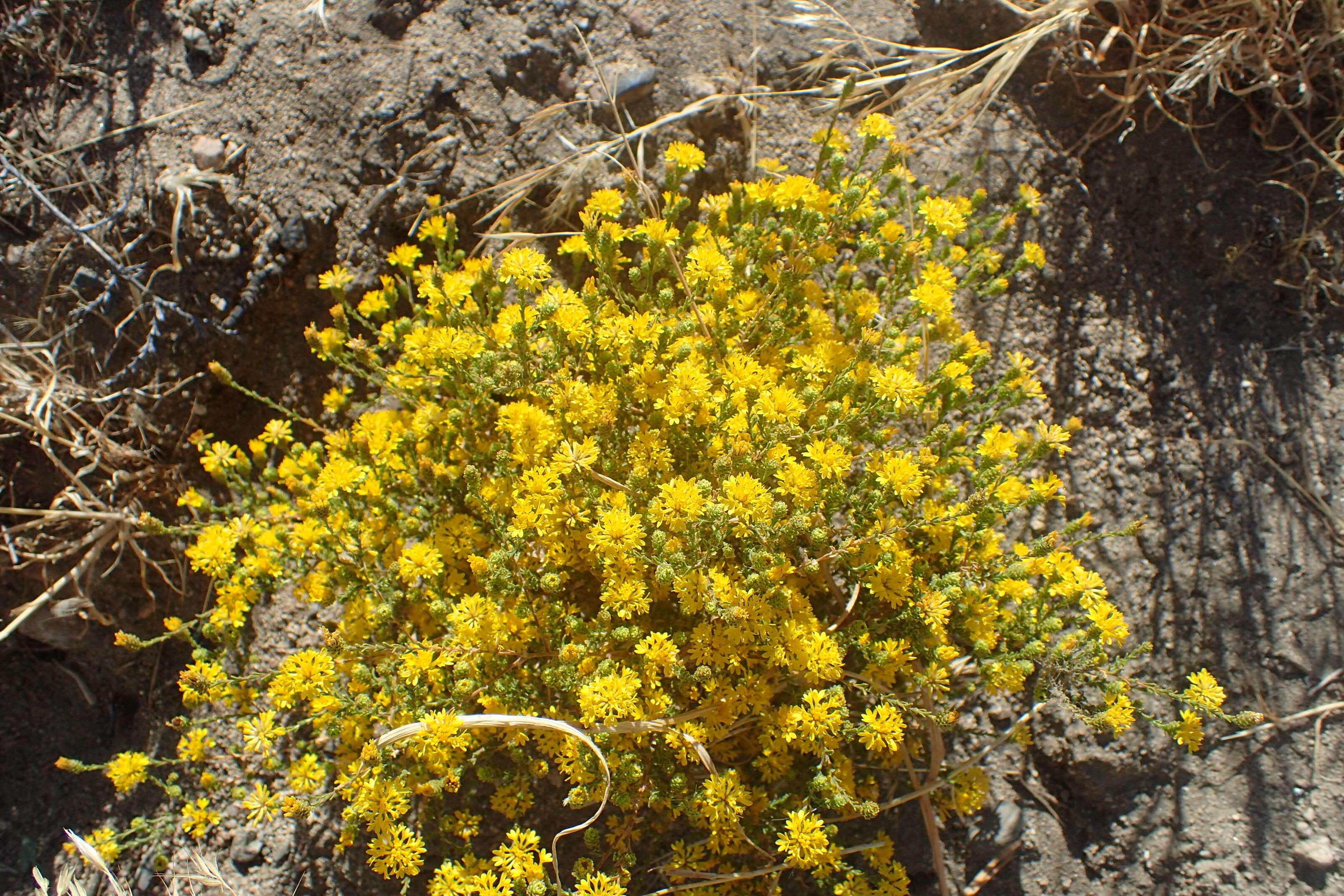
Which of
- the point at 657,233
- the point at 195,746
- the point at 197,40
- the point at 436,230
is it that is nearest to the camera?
the point at 657,233

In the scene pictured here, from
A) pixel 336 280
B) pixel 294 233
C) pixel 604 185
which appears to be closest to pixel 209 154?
pixel 294 233

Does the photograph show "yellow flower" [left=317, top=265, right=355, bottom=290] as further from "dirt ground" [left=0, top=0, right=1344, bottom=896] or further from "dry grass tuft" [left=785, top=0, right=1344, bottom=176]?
"dry grass tuft" [left=785, top=0, right=1344, bottom=176]

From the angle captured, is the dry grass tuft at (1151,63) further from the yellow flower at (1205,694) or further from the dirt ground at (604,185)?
the yellow flower at (1205,694)

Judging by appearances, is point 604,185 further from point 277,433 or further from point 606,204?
point 277,433

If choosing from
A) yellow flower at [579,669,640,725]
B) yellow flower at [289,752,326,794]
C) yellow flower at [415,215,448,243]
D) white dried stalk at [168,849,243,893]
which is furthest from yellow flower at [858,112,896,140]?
white dried stalk at [168,849,243,893]

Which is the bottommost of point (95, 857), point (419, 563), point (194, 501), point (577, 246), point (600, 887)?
point (95, 857)

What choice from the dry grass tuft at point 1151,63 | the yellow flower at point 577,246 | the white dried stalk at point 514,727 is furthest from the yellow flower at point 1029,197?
the white dried stalk at point 514,727

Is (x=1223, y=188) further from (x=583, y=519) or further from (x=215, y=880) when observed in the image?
(x=215, y=880)
